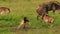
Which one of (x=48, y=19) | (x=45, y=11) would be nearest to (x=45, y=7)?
(x=45, y=11)

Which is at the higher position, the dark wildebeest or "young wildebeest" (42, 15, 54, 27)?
the dark wildebeest

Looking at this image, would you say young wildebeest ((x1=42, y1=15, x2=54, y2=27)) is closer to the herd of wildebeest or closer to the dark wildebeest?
the herd of wildebeest

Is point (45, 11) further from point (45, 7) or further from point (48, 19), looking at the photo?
A: point (48, 19)

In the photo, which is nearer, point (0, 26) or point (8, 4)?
point (0, 26)

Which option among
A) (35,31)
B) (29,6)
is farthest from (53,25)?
(29,6)

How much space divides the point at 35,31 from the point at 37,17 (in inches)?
87.6

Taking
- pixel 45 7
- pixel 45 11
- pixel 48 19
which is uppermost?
pixel 45 7

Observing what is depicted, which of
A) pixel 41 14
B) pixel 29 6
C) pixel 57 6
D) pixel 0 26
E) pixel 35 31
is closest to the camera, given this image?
pixel 35 31

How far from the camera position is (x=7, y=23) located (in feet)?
57.8

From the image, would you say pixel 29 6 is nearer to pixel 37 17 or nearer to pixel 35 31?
pixel 37 17

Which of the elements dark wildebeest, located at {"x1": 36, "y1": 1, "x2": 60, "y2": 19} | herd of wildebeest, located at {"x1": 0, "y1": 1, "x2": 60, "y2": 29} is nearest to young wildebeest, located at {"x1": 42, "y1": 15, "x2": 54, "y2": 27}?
herd of wildebeest, located at {"x1": 0, "y1": 1, "x2": 60, "y2": 29}

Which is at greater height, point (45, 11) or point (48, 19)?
point (45, 11)

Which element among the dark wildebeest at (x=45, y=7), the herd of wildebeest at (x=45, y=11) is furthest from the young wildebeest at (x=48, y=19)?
the dark wildebeest at (x=45, y=7)

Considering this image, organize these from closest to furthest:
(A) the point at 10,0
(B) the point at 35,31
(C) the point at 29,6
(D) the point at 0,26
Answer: (B) the point at 35,31 < (D) the point at 0,26 < (C) the point at 29,6 < (A) the point at 10,0
